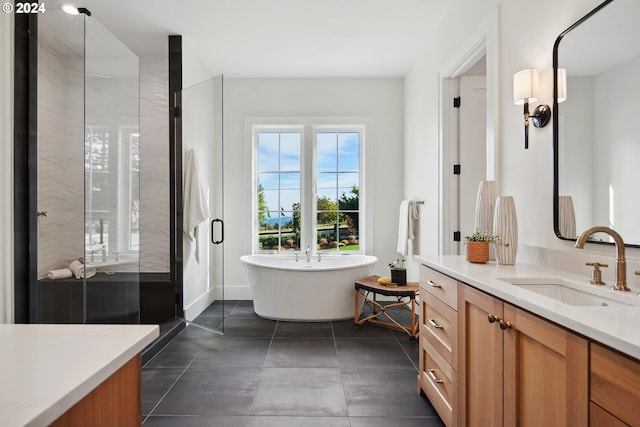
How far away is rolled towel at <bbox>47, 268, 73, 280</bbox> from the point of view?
2.06 meters

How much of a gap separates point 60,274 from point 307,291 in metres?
2.04

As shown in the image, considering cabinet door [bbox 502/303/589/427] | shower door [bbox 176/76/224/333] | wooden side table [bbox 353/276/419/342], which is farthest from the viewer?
shower door [bbox 176/76/224/333]

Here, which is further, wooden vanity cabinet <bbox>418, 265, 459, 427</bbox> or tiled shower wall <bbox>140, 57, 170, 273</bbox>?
tiled shower wall <bbox>140, 57, 170, 273</bbox>

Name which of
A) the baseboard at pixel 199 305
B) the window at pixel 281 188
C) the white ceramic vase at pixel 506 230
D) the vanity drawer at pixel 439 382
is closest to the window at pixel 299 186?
the window at pixel 281 188

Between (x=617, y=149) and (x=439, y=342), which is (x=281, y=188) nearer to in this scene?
(x=439, y=342)

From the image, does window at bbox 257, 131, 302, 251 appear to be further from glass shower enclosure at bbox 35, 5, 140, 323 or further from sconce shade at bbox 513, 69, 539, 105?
sconce shade at bbox 513, 69, 539, 105

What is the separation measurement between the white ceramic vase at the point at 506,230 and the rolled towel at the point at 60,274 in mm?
2367

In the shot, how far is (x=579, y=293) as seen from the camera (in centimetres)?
130

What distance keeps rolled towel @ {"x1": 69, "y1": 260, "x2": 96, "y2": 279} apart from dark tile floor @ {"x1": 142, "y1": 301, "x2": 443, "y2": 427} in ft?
2.57

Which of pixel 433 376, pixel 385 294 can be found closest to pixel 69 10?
pixel 433 376

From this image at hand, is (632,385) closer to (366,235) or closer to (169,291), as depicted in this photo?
(169,291)

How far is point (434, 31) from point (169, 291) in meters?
3.43

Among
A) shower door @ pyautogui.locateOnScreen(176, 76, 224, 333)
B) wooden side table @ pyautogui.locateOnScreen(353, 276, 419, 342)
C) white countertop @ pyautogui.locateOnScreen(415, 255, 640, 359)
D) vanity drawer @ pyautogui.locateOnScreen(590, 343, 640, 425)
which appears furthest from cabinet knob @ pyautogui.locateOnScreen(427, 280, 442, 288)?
shower door @ pyautogui.locateOnScreen(176, 76, 224, 333)

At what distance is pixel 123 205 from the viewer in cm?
254
